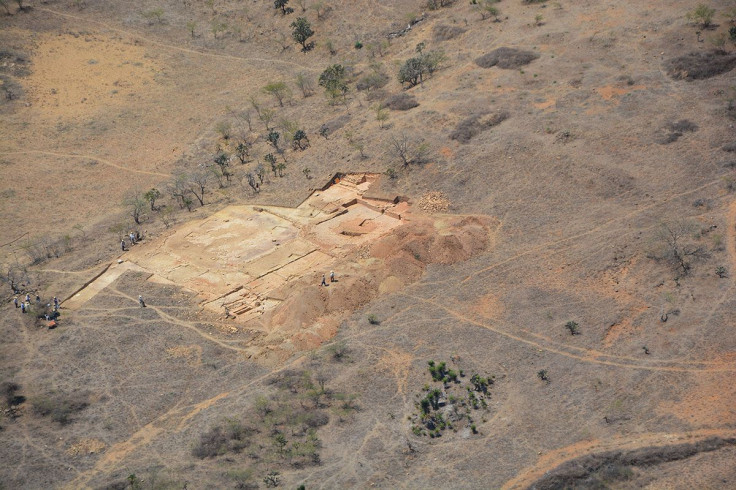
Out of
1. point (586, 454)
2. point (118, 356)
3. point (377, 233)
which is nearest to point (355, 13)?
point (377, 233)

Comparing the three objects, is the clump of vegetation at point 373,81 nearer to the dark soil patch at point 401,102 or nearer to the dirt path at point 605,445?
the dark soil patch at point 401,102

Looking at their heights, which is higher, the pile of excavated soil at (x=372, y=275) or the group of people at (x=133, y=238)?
the group of people at (x=133, y=238)

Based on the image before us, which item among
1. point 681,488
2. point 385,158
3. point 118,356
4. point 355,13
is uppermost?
point 355,13

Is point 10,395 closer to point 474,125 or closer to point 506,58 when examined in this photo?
point 474,125

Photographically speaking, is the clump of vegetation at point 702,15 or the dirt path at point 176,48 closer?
the clump of vegetation at point 702,15

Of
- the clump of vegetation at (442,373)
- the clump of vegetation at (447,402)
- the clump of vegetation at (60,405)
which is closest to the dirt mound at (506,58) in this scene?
the clump of vegetation at (442,373)

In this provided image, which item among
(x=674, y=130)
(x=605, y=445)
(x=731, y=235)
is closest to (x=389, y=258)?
(x=605, y=445)

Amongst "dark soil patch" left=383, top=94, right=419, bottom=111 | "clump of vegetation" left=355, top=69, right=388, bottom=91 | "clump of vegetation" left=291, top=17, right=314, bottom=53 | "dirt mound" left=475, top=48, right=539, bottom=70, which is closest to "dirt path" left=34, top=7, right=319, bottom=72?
"clump of vegetation" left=291, top=17, right=314, bottom=53

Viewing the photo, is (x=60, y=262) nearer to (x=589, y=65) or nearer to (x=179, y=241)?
(x=179, y=241)
